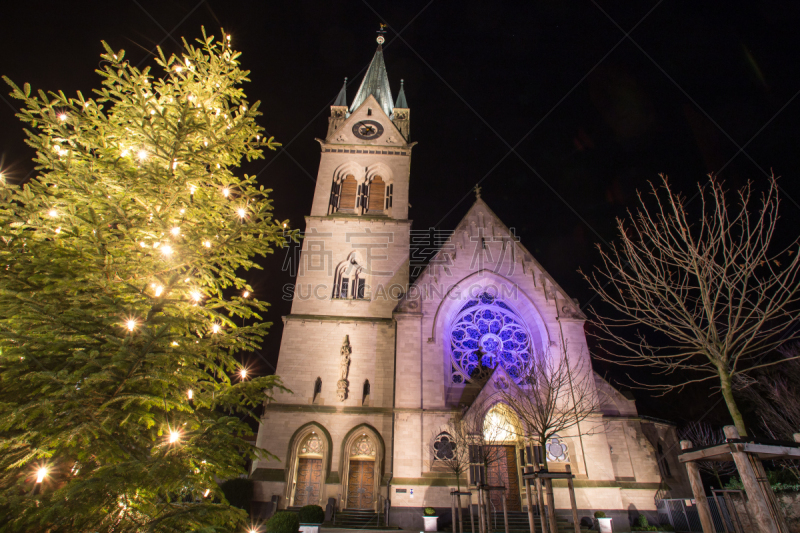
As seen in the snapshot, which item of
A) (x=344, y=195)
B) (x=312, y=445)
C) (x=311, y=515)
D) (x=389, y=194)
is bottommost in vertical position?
(x=311, y=515)

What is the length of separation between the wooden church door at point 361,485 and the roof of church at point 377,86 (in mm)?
25013

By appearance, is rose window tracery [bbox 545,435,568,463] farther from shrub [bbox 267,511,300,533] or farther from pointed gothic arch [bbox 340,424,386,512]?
shrub [bbox 267,511,300,533]

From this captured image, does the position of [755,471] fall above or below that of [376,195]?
below

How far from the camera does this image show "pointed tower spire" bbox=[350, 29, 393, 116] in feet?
103

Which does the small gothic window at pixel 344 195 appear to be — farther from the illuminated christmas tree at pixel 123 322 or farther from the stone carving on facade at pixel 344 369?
the illuminated christmas tree at pixel 123 322

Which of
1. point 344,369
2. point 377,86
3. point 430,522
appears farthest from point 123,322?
point 377,86

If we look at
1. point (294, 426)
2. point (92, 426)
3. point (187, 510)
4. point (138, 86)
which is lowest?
point (187, 510)

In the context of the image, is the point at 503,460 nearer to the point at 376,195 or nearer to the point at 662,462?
the point at 662,462

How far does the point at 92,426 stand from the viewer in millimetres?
4344

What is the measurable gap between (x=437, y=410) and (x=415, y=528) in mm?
4136

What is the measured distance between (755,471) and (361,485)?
48.5ft

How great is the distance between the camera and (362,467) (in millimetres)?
16844

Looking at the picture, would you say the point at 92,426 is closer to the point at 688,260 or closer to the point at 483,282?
the point at 688,260

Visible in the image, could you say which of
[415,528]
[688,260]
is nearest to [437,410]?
[415,528]
